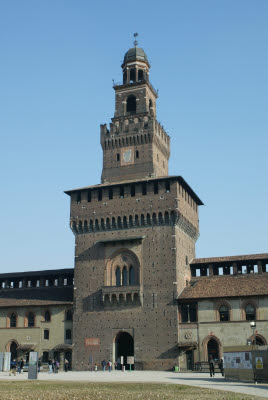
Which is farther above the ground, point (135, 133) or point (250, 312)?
point (135, 133)

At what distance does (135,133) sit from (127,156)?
297cm

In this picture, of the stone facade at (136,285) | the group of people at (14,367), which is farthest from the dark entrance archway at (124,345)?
the group of people at (14,367)

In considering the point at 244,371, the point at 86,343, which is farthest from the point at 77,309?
the point at 244,371

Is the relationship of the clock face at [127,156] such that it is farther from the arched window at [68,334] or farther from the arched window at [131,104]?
the arched window at [68,334]

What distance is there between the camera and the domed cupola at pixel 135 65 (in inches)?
2566

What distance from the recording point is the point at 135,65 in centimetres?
6525

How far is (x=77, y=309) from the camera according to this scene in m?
55.3

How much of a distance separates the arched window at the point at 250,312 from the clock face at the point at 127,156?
2163cm

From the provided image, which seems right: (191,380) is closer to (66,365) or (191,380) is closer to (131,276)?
(131,276)

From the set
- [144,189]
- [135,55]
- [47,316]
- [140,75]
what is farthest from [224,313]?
[135,55]

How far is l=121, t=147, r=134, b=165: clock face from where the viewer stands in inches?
2400

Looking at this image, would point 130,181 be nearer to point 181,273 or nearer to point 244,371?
point 181,273

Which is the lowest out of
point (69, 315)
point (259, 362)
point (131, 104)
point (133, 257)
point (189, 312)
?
point (259, 362)

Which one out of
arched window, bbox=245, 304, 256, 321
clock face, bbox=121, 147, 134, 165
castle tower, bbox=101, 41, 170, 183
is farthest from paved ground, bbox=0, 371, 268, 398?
clock face, bbox=121, 147, 134, 165
